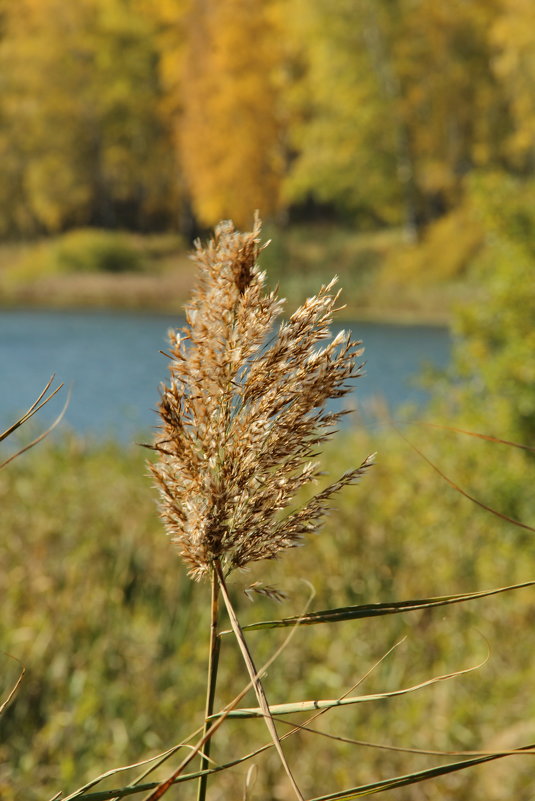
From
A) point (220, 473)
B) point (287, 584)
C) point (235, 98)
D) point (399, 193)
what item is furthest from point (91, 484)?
point (399, 193)

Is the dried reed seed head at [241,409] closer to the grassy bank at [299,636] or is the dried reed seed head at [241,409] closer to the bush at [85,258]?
the grassy bank at [299,636]

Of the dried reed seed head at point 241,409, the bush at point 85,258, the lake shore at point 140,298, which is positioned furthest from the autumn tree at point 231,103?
the dried reed seed head at point 241,409

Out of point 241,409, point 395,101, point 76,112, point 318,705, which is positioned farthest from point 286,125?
point 318,705

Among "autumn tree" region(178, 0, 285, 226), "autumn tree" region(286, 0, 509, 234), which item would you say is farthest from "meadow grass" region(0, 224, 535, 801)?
"autumn tree" region(286, 0, 509, 234)

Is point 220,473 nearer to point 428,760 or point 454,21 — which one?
point 428,760

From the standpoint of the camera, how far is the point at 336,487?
627mm

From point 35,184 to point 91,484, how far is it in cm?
1869

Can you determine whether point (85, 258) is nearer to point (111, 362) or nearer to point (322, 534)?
point (111, 362)

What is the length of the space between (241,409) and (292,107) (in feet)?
75.2

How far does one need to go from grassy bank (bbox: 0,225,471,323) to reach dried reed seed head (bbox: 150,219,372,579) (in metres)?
14.8

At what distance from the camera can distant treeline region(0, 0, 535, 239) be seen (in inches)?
810

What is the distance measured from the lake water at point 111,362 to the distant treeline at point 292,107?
4.59 meters

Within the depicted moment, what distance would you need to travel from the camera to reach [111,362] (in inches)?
487

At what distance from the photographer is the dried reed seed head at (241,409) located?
63 centimetres
